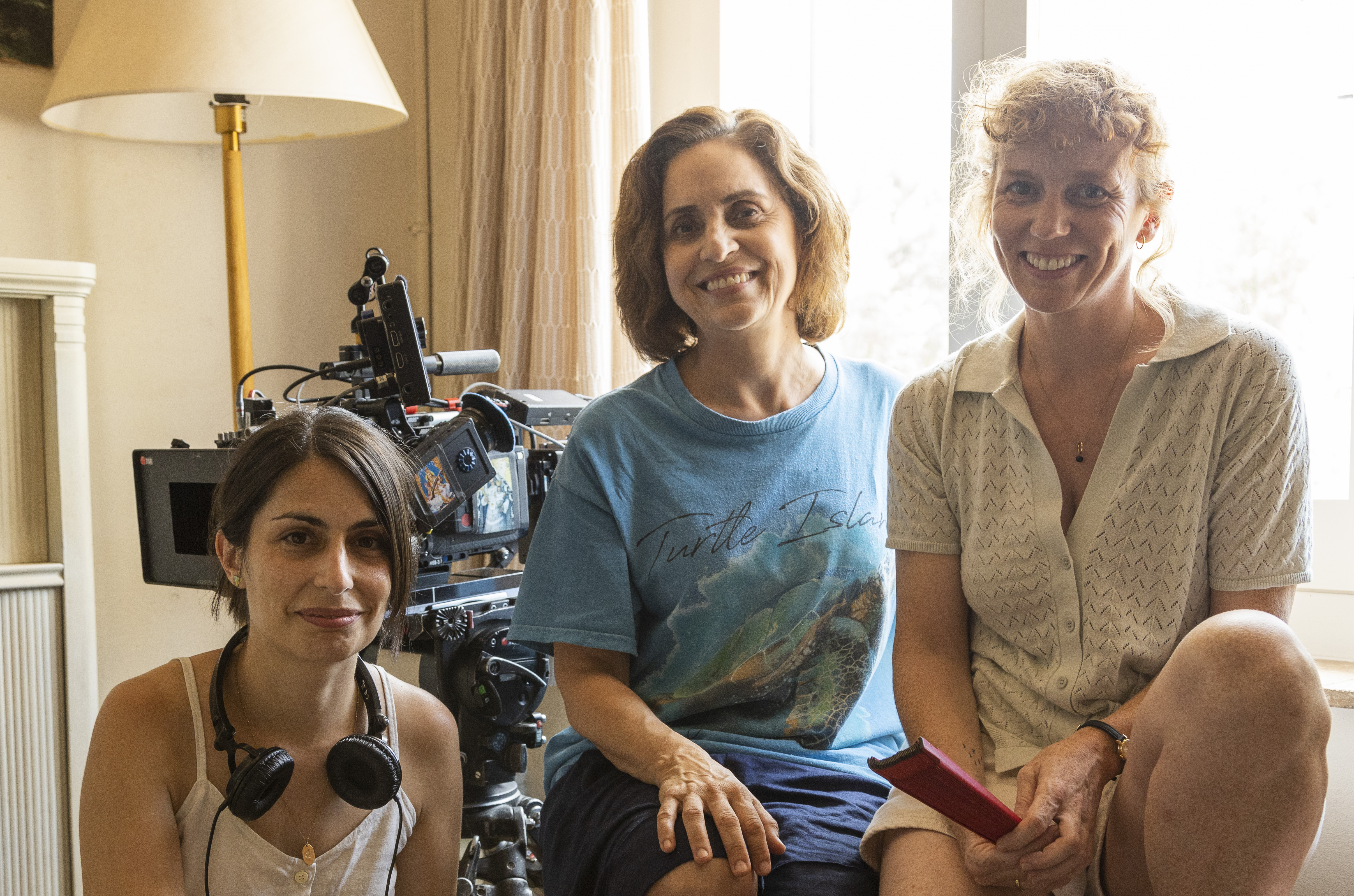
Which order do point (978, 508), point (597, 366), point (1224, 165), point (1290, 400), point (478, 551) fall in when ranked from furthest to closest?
point (597, 366) < point (1224, 165) < point (478, 551) < point (978, 508) < point (1290, 400)

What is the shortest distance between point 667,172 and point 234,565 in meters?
0.70

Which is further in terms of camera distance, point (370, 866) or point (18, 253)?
point (18, 253)

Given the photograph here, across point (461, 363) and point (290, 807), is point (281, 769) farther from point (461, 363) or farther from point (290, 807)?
point (461, 363)

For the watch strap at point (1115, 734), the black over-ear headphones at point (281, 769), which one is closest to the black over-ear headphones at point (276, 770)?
the black over-ear headphones at point (281, 769)

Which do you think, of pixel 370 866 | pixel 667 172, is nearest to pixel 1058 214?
pixel 667 172

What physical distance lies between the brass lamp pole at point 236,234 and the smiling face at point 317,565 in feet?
3.46

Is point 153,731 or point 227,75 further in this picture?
point 227,75

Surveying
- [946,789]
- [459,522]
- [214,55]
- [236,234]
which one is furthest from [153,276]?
[946,789]

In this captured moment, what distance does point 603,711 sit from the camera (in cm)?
122

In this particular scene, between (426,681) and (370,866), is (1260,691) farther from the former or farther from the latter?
(426,681)

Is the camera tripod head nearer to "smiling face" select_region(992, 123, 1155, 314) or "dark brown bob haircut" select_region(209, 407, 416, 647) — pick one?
"dark brown bob haircut" select_region(209, 407, 416, 647)

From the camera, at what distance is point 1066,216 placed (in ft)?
3.63

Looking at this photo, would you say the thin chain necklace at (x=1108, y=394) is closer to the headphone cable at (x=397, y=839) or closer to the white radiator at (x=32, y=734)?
the headphone cable at (x=397, y=839)

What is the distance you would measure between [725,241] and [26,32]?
1677mm
